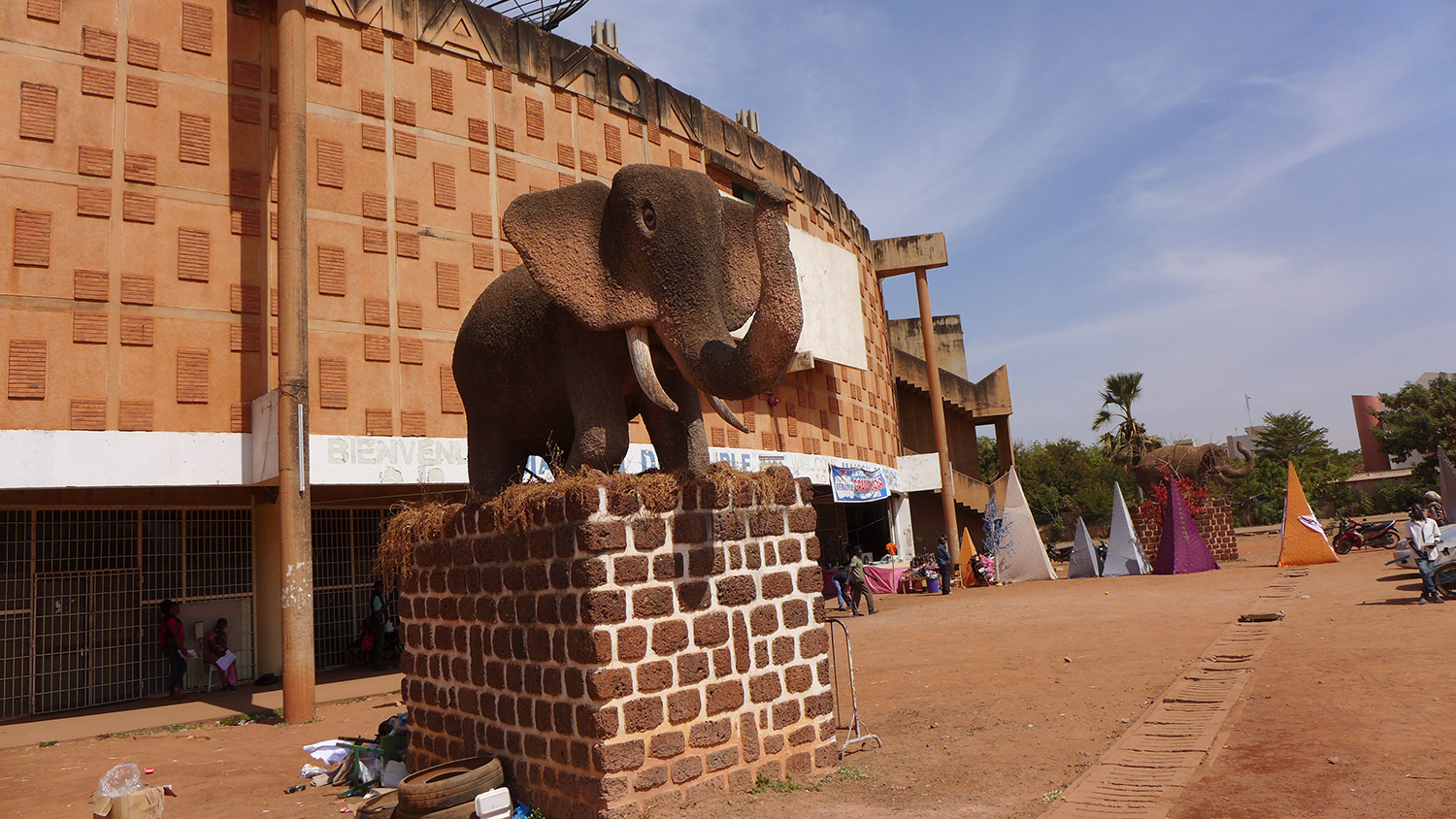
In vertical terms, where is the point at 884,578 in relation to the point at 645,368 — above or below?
below

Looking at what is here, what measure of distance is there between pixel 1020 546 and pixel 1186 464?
8.26 m

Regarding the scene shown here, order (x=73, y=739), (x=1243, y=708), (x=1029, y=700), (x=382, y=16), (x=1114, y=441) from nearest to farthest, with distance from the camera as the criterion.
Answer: (x=1243, y=708) → (x=1029, y=700) → (x=73, y=739) → (x=382, y=16) → (x=1114, y=441)

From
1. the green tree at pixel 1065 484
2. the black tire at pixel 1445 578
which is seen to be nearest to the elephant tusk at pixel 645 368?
the black tire at pixel 1445 578

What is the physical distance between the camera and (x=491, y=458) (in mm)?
6766

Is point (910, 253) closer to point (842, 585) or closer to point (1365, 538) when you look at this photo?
point (842, 585)

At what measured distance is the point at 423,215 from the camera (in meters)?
15.5

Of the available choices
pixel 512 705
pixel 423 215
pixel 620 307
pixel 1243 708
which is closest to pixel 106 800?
pixel 512 705

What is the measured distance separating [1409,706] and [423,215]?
14.7 meters

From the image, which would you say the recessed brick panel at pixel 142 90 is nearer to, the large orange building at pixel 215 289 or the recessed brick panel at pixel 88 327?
the large orange building at pixel 215 289

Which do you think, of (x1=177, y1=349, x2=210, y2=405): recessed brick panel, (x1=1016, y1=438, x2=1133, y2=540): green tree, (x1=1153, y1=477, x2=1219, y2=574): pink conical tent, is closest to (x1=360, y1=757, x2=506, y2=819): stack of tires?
(x1=177, y1=349, x2=210, y2=405): recessed brick panel

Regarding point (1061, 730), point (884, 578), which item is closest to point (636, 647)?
point (1061, 730)

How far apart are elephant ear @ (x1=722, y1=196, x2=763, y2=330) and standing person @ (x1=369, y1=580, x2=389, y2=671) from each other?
1253 centimetres

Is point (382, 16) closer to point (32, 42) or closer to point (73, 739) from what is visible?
point (32, 42)

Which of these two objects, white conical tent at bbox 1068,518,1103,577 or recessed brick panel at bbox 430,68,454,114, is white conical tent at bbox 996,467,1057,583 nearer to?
white conical tent at bbox 1068,518,1103,577
